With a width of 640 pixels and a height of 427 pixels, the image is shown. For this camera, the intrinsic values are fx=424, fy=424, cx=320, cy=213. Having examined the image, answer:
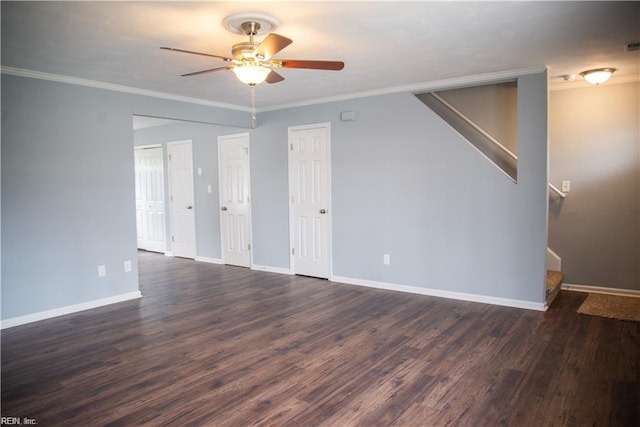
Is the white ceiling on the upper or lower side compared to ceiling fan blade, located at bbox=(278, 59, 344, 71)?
upper

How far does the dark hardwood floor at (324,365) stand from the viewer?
2541 mm

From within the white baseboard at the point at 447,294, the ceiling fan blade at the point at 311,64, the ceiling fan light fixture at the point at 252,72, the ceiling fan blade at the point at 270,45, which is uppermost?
the ceiling fan blade at the point at 270,45

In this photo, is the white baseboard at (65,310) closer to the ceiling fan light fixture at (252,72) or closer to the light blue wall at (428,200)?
the light blue wall at (428,200)

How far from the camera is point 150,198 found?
332 inches

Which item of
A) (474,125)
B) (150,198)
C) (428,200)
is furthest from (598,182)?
(150,198)

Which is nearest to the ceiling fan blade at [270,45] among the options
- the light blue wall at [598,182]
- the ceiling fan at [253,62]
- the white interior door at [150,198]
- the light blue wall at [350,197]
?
the ceiling fan at [253,62]

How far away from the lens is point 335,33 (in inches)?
→ 124

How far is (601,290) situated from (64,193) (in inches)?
245

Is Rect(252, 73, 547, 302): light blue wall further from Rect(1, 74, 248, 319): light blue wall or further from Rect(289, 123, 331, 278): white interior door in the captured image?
Rect(1, 74, 248, 319): light blue wall

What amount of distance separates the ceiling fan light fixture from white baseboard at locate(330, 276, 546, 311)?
3280 millimetres

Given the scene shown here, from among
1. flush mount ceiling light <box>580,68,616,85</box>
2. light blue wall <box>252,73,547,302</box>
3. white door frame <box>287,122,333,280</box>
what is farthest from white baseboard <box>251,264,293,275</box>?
flush mount ceiling light <box>580,68,616,85</box>

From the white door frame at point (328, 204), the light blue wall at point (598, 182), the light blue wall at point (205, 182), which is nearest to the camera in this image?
the light blue wall at point (598, 182)

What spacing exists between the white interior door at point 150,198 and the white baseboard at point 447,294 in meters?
4.14

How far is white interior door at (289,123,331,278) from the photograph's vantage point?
5.91m
